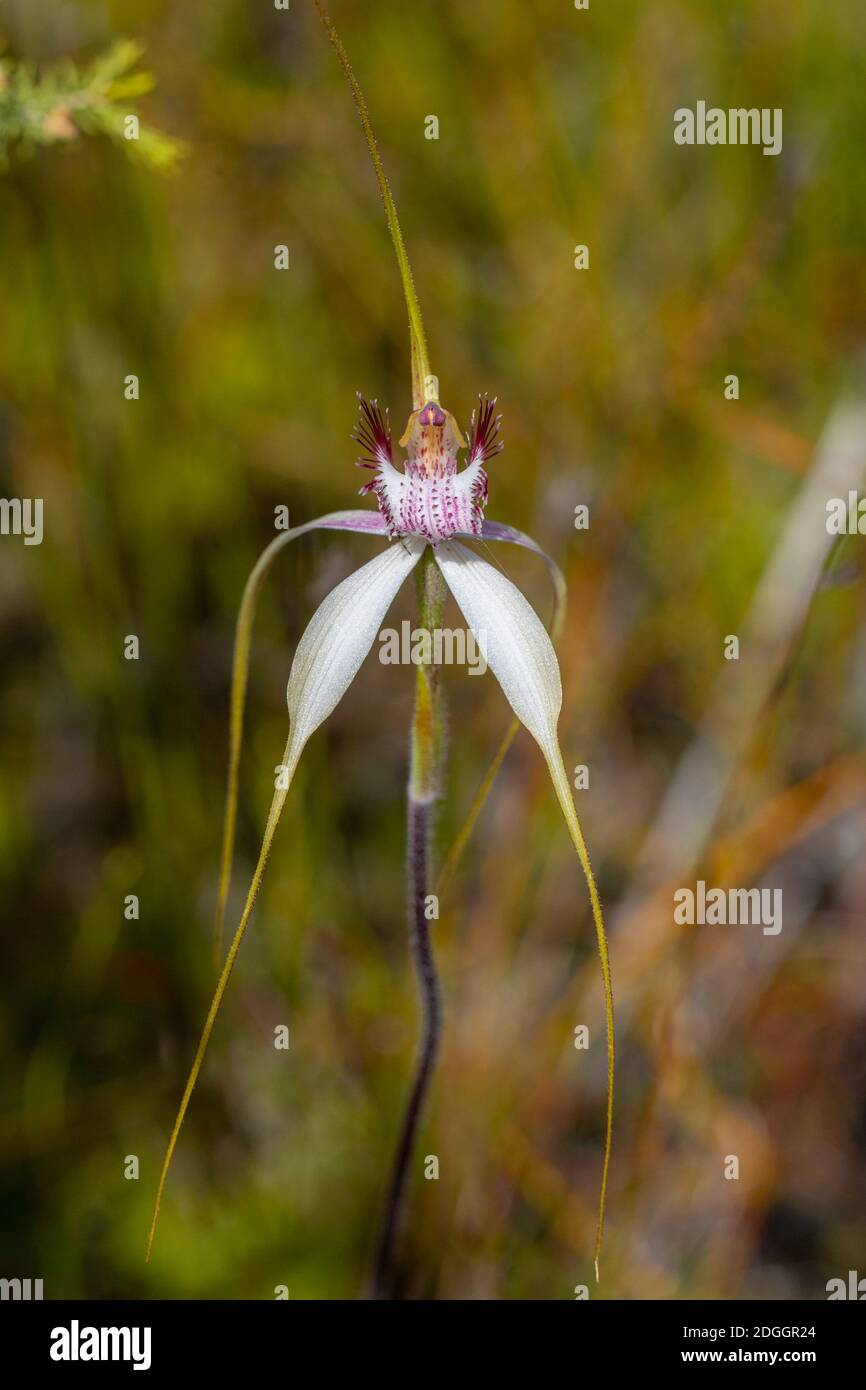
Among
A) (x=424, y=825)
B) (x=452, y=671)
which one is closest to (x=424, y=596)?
(x=424, y=825)

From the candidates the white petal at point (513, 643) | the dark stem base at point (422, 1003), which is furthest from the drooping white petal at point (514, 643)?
the dark stem base at point (422, 1003)

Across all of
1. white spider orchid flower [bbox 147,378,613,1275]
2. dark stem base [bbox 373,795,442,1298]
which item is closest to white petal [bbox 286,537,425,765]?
white spider orchid flower [bbox 147,378,613,1275]

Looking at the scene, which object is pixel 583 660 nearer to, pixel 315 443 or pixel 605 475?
pixel 605 475

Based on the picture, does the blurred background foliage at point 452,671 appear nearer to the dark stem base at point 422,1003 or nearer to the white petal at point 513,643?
the dark stem base at point 422,1003

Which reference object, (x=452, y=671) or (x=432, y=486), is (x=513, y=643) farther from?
(x=452, y=671)

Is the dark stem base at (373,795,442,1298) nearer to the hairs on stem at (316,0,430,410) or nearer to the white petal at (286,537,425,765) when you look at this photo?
the white petal at (286,537,425,765)
